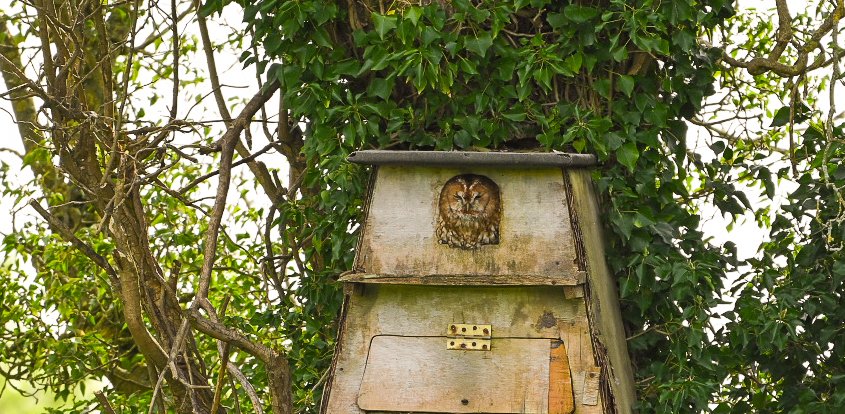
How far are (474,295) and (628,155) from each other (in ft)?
2.33

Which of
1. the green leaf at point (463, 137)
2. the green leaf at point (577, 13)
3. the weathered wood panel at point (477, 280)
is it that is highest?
the green leaf at point (577, 13)

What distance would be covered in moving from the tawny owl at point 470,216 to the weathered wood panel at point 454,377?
1.01ft

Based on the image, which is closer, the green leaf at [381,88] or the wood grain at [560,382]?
the wood grain at [560,382]

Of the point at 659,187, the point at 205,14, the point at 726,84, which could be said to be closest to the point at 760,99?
the point at 726,84

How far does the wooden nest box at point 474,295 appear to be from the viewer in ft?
10.9

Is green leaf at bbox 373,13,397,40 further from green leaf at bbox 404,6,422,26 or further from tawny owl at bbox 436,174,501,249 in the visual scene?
tawny owl at bbox 436,174,501,249

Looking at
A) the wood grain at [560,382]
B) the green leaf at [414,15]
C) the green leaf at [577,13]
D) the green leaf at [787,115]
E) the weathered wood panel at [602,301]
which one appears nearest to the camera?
the wood grain at [560,382]

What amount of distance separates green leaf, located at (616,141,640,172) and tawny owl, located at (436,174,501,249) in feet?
1.57

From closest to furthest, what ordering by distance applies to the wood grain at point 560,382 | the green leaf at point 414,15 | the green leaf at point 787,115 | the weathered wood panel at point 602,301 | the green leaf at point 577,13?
the wood grain at point 560,382 < the weathered wood panel at point 602,301 < the green leaf at point 414,15 < the green leaf at point 577,13 < the green leaf at point 787,115

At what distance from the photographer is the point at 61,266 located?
5.02m

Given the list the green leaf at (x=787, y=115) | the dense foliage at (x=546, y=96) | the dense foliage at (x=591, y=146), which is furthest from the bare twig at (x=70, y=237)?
the green leaf at (x=787, y=115)

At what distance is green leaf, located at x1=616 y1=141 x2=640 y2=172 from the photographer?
3.65 meters

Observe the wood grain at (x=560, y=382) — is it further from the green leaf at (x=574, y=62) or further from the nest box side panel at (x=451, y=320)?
the green leaf at (x=574, y=62)

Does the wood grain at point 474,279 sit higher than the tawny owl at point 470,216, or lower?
lower
